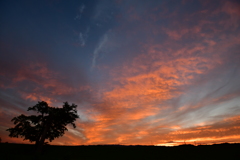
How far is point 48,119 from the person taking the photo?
127ft

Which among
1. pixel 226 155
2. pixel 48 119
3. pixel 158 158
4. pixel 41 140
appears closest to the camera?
pixel 226 155

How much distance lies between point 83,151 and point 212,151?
111 feet

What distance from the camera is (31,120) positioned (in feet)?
120

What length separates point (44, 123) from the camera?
38594 millimetres

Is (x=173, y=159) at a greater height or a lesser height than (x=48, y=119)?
lesser

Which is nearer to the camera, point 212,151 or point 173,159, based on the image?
point 173,159

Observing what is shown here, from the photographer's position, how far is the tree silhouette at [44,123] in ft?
115

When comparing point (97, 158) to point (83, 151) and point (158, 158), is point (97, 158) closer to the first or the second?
point (83, 151)

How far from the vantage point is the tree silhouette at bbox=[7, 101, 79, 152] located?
3506 cm

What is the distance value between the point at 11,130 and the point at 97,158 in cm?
2293

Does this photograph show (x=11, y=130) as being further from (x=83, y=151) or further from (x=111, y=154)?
(x=111, y=154)

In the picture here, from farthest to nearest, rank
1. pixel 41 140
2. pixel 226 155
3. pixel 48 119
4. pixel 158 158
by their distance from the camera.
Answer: pixel 48 119 → pixel 41 140 → pixel 158 158 → pixel 226 155

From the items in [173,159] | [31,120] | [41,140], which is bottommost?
[173,159]

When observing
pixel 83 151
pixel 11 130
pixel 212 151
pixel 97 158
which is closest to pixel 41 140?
pixel 11 130
